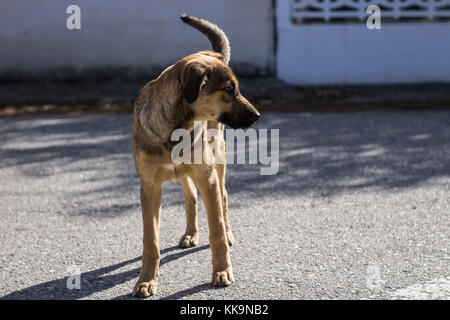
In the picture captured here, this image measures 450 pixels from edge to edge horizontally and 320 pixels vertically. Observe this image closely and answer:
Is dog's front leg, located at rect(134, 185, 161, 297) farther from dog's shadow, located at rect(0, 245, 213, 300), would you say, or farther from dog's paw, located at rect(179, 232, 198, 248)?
dog's paw, located at rect(179, 232, 198, 248)

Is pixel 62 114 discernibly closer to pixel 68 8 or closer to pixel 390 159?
pixel 68 8

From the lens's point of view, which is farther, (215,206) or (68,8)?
(68,8)

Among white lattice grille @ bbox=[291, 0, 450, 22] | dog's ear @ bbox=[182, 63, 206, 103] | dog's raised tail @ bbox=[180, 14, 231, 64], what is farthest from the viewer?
white lattice grille @ bbox=[291, 0, 450, 22]

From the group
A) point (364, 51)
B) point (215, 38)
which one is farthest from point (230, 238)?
point (364, 51)

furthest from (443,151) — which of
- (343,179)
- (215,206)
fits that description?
(215,206)

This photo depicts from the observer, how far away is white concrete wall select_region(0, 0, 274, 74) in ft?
37.3

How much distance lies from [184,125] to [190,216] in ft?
3.61

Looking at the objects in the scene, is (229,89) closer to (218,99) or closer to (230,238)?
(218,99)

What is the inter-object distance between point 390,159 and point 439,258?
108 inches

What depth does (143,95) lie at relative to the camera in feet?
13.4

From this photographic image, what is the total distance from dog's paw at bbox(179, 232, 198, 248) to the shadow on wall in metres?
1.01

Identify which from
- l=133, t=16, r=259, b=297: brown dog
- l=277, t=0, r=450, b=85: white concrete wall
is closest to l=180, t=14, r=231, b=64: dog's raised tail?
l=133, t=16, r=259, b=297: brown dog

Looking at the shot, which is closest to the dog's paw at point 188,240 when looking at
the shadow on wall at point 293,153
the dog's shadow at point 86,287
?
the dog's shadow at point 86,287
